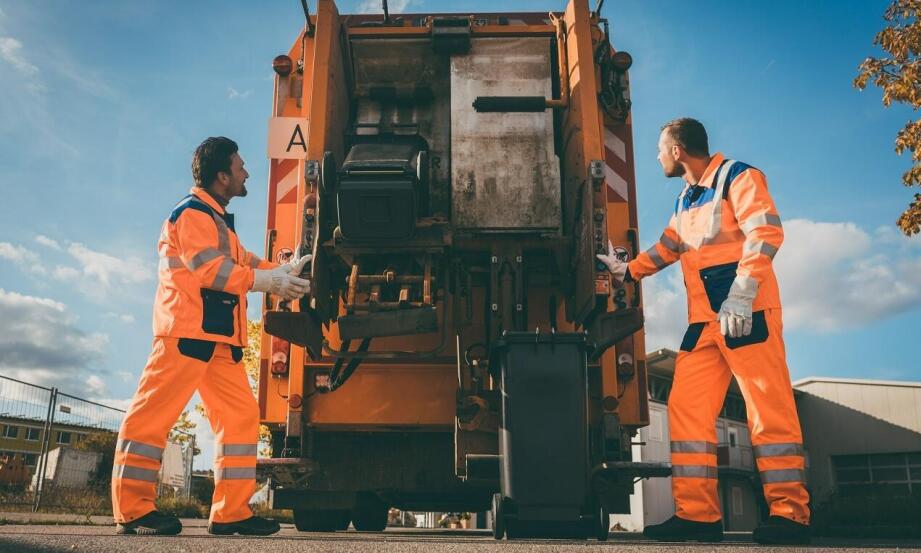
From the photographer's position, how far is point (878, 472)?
83.2 ft

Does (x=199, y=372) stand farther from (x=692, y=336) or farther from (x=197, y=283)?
(x=692, y=336)

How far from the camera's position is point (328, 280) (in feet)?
13.3

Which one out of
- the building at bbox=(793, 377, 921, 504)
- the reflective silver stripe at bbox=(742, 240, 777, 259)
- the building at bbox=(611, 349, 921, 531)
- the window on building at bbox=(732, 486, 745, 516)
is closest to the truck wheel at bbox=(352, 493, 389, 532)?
the reflective silver stripe at bbox=(742, 240, 777, 259)

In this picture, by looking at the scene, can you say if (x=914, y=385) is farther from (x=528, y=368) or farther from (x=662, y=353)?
(x=528, y=368)

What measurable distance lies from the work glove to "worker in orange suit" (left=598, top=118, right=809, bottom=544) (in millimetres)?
1734

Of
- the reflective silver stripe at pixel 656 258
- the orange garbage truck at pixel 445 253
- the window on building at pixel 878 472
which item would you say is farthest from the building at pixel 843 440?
the reflective silver stripe at pixel 656 258

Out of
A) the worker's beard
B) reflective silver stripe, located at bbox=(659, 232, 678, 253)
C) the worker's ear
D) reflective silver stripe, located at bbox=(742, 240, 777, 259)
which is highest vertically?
the worker's ear

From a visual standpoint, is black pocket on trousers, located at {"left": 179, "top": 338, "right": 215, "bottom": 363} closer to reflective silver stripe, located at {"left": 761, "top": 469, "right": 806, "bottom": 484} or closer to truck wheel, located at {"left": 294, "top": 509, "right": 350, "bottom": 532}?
truck wheel, located at {"left": 294, "top": 509, "right": 350, "bottom": 532}

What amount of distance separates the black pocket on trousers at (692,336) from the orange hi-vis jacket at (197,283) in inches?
77.2

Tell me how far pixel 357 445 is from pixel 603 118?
2413 millimetres

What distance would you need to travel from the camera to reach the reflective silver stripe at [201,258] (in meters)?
3.46

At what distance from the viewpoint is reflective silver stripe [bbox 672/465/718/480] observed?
10.7ft

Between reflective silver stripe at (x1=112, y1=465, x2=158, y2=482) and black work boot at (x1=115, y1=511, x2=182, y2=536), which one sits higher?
reflective silver stripe at (x1=112, y1=465, x2=158, y2=482)

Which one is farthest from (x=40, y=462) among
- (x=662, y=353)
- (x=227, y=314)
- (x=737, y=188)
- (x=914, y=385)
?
(x=914, y=385)
